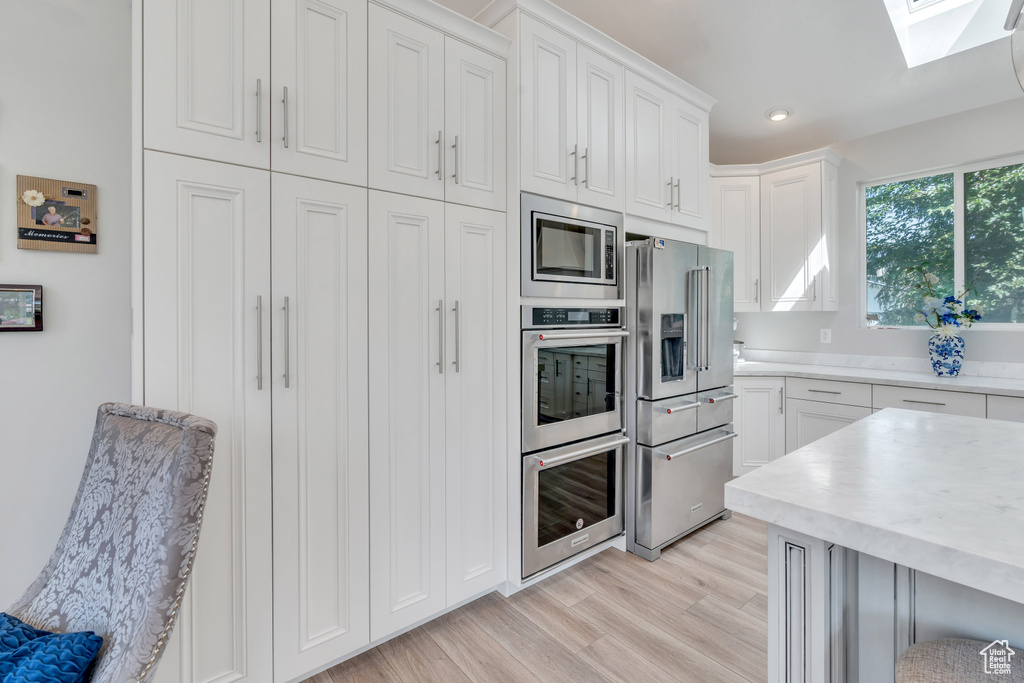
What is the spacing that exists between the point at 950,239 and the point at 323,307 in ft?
13.8

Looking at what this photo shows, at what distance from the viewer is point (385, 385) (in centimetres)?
173

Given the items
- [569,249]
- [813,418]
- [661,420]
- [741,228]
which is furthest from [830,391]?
[569,249]

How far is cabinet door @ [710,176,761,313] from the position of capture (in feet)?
12.4

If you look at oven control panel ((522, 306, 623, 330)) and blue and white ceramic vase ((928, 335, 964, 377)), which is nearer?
oven control panel ((522, 306, 623, 330))

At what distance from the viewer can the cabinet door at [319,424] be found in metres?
1.51

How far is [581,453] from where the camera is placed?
2.23 metres

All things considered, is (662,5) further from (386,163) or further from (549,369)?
(549,369)

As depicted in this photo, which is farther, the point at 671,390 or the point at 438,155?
the point at 671,390

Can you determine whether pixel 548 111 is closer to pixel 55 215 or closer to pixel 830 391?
pixel 55 215

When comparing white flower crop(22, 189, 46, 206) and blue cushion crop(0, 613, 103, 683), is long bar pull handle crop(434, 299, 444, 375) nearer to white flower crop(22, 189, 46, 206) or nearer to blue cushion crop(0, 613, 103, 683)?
blue cushion crop(0, 613, 103, 683)

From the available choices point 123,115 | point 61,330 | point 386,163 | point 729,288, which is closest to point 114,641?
point 61,330

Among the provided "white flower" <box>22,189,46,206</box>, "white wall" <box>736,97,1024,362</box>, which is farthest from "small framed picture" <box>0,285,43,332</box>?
"white wall" <box>736,97,1024,362</box>

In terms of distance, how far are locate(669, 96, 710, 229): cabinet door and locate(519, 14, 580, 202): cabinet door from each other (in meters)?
0.85

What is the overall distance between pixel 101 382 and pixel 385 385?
999mm
